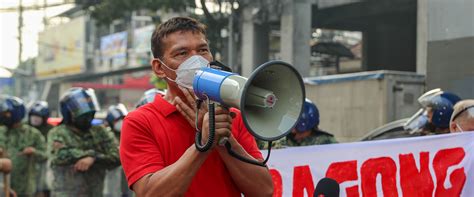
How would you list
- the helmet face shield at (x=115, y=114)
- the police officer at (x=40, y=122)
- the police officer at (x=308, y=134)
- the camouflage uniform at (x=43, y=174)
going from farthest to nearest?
the police officer at (x=40, y=122)
the camouflage uniform at (x=43, y=174)
the helmet face shield at (x=115, y=114)
the police officer at (x=308, y=134)

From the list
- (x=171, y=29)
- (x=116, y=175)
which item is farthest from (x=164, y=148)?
(x=116, y=175)

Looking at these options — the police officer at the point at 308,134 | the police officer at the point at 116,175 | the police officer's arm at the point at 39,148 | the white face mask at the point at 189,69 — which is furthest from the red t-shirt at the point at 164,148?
the police officer's arm at the point at 39,148

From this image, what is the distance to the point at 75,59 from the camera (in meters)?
52.4

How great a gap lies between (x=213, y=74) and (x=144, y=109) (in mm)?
416

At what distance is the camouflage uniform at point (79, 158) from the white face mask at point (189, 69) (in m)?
Result: 4.23

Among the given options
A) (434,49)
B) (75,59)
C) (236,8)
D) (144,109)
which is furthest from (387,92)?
(75,59)

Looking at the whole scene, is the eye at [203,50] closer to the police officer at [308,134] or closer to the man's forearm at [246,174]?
the man's forearm at [246,174]

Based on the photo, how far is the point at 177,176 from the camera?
2.21 metres

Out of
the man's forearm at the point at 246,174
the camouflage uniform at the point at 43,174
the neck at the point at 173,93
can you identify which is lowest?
the camouflage uniform at the point at 43,174

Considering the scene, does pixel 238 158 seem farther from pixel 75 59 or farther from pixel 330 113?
pixel 75 59

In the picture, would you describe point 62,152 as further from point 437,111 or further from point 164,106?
point 164,106

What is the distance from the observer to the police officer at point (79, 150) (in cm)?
636

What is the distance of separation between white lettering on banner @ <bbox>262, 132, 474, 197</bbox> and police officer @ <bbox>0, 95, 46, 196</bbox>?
4575 millimetres

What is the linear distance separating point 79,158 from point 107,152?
15.2 inches
